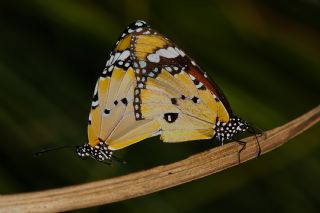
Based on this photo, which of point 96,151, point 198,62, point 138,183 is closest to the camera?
point 138,183

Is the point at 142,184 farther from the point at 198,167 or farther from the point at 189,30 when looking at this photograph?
the point at 189,30

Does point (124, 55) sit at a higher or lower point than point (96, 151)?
higher

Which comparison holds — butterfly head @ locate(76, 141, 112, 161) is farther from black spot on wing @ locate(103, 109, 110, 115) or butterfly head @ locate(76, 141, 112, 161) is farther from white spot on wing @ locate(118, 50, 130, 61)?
white spot on wing @ locate(118, 50, 130, 61)

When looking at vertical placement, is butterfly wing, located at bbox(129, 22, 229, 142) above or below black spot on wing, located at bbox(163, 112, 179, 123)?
above

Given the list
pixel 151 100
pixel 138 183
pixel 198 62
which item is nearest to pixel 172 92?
pixel 151 100

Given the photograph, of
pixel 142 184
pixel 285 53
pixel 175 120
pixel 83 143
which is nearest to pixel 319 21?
pixel 285 53

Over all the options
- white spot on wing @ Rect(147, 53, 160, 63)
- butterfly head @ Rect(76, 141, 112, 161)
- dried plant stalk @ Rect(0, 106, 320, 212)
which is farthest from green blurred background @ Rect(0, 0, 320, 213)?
dried plant stalk @ Rect(0, 106, 320, 212)

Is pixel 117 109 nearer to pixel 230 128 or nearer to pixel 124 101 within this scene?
pixel 124 101
